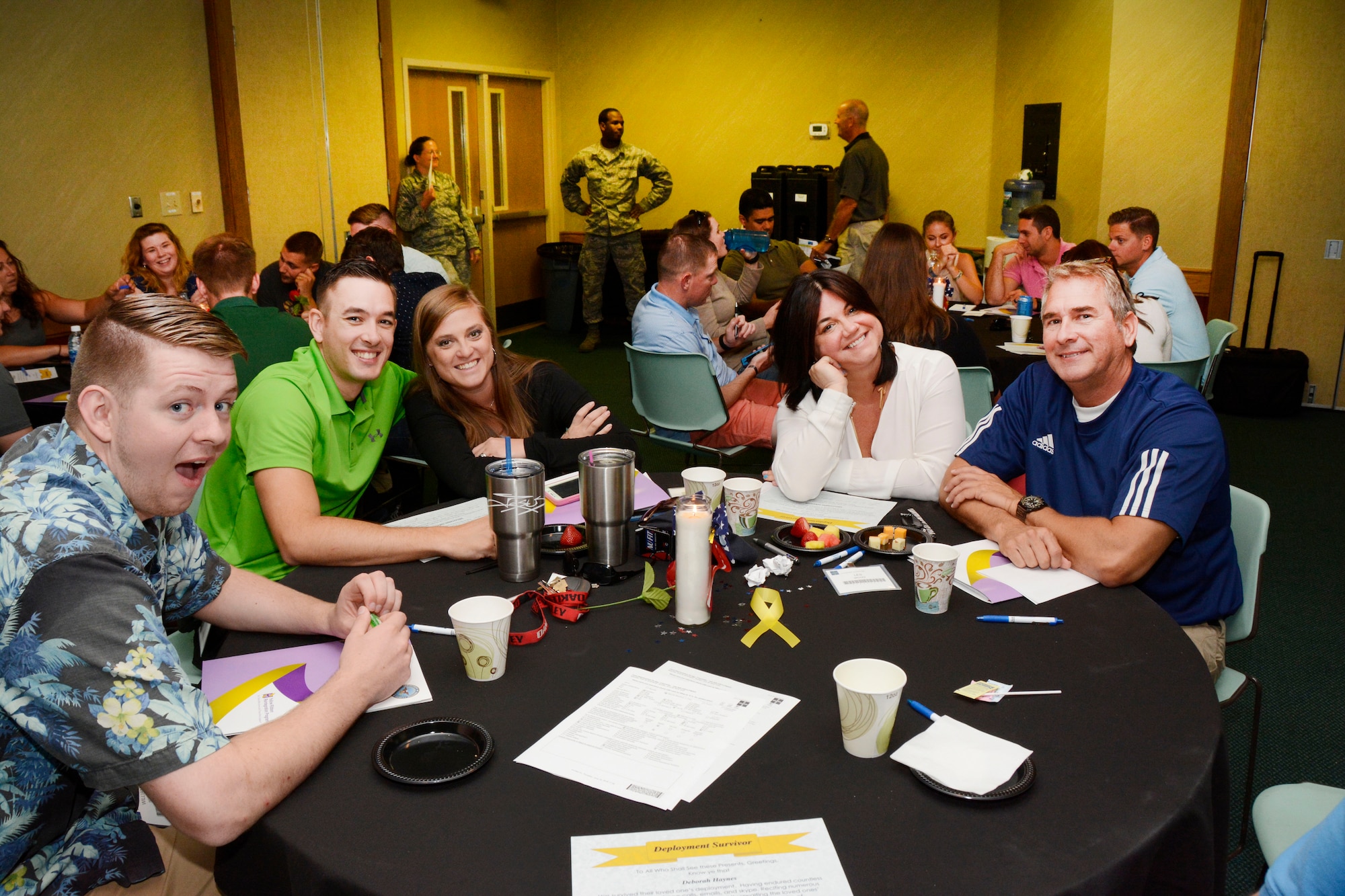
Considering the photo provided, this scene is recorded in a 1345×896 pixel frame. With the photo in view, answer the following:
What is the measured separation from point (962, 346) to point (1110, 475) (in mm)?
1674

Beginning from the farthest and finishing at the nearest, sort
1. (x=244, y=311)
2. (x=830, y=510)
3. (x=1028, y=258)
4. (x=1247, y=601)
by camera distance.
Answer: (x=1028, y=258) → (x=244, y=311) → (x=830, y=510) → (x=1247, y=601)

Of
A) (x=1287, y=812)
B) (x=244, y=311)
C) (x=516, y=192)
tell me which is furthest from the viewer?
(x=516, y=192)

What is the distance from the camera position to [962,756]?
1216mm

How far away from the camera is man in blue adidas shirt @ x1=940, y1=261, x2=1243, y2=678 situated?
1.83 meters

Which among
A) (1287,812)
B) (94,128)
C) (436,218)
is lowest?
(1287,812)

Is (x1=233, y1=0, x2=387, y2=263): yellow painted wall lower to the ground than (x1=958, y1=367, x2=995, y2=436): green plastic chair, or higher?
higher

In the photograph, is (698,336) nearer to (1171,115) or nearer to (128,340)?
(128,340)

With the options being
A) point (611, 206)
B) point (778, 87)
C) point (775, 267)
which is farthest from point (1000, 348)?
point (778, 87)

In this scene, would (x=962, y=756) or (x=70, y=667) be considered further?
(x=962, y=756)

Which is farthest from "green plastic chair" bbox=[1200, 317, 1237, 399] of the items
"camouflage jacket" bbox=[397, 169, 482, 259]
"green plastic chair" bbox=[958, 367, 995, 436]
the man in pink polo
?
"camouflage jacket" bbox=[397, 169, 482, 259]

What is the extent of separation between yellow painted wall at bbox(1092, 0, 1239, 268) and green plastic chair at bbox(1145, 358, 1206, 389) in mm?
3030

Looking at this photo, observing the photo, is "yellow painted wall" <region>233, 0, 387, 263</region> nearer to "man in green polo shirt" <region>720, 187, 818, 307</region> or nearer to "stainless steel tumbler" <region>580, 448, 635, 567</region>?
"man in green polo shirt" <region>720, 187, 818, 307</region>

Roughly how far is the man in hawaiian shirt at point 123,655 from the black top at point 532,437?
38.6 inches

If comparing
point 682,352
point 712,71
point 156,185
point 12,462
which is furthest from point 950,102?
point 12,462
